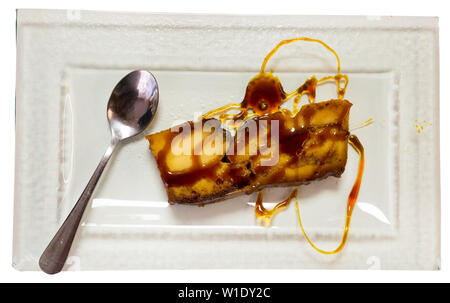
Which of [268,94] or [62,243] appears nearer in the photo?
[62,243]

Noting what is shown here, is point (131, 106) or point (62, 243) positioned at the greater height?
point (131, 106)

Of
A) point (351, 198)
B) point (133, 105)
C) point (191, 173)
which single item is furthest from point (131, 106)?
point (351, 198)

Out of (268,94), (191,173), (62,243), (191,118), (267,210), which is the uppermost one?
(268,94)

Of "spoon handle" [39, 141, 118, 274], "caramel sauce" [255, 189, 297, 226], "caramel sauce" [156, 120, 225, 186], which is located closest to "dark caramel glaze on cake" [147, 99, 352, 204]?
"caramel sauce" [156, 120, 225, 186]

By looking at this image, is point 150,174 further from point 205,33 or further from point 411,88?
point 411,88

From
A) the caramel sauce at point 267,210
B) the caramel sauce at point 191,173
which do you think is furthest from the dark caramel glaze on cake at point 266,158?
the caramel sauce at point 267,210

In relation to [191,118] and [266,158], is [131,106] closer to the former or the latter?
[191,118]

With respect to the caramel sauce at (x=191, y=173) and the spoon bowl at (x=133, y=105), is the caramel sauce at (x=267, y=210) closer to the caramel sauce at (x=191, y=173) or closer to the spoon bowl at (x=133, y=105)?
the caramel sauce at (x=191, y=173)

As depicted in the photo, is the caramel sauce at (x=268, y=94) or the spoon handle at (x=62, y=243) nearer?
the spoon handle at (x=62, y=243)
